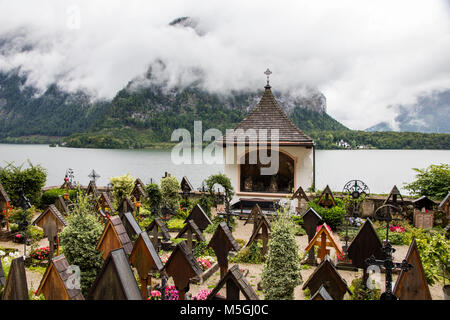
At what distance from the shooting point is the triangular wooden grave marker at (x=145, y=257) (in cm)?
502

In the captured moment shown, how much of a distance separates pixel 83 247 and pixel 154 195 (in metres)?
7.99

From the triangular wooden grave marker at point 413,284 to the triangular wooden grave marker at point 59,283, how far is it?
461cm

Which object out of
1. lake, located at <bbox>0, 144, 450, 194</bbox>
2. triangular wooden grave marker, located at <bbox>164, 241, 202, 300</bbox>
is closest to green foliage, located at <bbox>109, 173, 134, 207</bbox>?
lake, located at <bbox>0, 144, 450, 194</bbox>

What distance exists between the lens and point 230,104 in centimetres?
10169

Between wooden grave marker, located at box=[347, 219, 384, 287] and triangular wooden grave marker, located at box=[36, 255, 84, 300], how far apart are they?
5099 millimetres

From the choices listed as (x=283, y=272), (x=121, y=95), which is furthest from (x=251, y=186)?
(x=121, y=95)

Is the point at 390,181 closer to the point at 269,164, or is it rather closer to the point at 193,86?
the point at 269,164

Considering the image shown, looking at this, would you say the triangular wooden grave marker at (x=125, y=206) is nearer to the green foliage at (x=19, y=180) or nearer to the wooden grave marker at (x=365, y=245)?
the green foliage at (x=19, y=180)

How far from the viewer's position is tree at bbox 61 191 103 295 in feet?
17.3

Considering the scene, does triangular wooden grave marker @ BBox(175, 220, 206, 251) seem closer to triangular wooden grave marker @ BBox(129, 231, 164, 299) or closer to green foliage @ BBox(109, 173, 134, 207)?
triangular wooden grave marker @ BBox(129, 231, 164, 299)

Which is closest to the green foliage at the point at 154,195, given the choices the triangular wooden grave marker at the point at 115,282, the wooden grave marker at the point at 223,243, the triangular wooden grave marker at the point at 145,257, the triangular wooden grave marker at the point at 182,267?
the wooden grave marker at the point at 223,243

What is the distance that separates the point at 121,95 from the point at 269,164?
391ft

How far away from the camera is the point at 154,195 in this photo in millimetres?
13344
